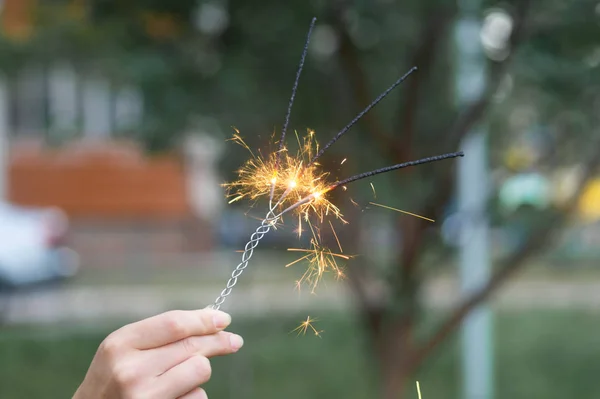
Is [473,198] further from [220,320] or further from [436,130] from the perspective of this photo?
[220,320]

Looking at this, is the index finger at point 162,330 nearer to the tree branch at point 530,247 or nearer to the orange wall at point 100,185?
the tree branch at point 530,247

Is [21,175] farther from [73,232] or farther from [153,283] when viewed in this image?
[153,283]

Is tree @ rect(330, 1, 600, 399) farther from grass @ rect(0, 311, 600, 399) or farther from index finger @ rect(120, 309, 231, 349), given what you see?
index finger @ rect(120, 309, 231, 349)

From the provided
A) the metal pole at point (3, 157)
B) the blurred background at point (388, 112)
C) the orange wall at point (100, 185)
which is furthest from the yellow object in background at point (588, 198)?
the metal pole at point (3, 157)

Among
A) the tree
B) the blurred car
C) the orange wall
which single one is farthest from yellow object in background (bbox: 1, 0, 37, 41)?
the orange wall

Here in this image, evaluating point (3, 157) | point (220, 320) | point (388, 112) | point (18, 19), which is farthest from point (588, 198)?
point (3, 157)
